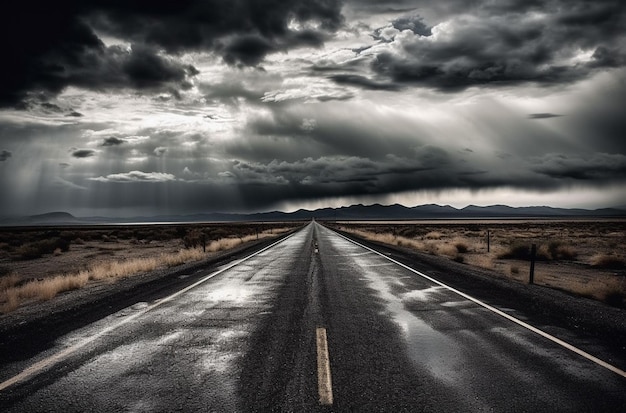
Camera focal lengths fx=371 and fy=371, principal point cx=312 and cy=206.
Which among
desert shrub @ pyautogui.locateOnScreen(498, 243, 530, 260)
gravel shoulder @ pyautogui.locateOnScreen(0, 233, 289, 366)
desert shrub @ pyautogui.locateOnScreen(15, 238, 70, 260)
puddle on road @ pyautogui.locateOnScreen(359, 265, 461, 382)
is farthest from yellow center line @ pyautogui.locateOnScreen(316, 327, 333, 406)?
desert shrub @ pyautogui.locateOnScreen(15, 238, 70, 260)

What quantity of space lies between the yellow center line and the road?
2 cm

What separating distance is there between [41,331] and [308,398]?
18.6 ft

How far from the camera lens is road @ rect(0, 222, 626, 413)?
4.03 meters

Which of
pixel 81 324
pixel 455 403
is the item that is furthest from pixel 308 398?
pixel 81 324

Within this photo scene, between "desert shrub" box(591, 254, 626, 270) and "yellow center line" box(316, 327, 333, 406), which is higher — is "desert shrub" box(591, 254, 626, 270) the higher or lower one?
the lower one

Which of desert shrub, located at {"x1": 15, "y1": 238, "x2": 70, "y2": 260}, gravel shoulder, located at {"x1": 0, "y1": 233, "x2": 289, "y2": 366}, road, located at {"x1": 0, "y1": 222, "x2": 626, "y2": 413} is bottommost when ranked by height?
desert shrub, located at {"x1": 15, "y1": 238, "x2": 70, "y2": 260}

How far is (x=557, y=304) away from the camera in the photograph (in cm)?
894

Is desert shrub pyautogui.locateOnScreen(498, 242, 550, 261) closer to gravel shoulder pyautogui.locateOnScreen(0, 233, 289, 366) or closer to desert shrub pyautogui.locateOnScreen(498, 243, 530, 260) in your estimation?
desert shrub pyautogui.locateOnScreen(498, 243, 530, 260)

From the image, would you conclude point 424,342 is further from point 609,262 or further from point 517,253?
point 517,253

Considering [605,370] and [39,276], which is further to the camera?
[39,276]

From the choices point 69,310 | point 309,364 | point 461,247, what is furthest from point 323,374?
point 461,247

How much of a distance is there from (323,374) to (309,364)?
1.27ft

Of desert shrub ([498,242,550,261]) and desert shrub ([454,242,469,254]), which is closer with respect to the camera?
desert shrub ([498,242,550,261])

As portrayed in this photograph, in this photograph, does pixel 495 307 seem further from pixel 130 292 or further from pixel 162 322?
pixel 130 292
